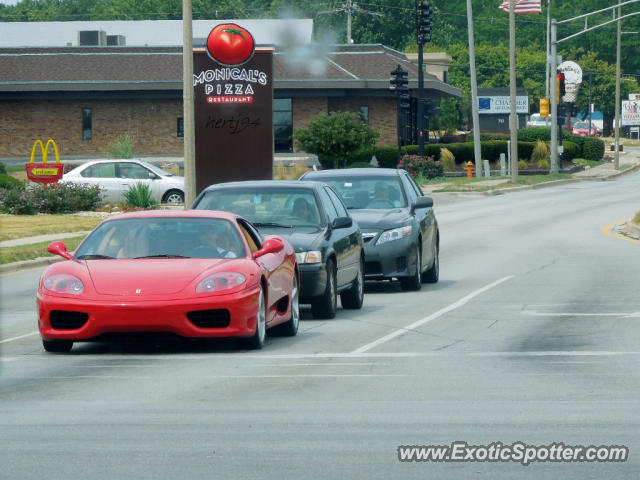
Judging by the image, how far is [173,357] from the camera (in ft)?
40.2

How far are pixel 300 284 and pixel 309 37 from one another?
183 feet

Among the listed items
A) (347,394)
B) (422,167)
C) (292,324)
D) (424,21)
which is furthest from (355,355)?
(422,167)

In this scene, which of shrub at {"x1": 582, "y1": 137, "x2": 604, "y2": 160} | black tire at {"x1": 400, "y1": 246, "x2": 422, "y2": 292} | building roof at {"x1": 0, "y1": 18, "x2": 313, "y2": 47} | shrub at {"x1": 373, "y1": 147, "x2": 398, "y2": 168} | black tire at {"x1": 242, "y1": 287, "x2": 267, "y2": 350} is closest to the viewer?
black tire at {"x1": 242, "y1": 287, "x2": 267, "y2": 350}

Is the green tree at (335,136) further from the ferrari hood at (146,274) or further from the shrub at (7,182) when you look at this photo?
the ferrari hood at (146,274)

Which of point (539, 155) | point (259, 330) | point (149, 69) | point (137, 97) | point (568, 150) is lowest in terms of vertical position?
point (259, 330)

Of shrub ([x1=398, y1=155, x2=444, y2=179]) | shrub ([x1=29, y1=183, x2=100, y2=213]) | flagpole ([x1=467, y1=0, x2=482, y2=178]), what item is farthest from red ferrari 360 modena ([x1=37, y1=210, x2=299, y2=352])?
flagpole ([x1=467, y1=0, x2=482, y2=178])

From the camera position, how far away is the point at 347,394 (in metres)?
9.75

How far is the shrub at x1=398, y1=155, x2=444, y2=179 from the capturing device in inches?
2208

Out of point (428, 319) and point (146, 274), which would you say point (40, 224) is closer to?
point (428, 319)

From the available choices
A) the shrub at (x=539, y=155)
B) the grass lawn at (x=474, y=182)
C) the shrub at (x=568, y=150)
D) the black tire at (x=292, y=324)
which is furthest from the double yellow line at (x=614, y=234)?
the shrub at (x=568, y=150)

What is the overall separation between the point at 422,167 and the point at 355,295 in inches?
1561

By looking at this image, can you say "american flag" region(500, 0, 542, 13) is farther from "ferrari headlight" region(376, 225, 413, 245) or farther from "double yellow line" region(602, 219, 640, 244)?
"ferrari headlight" region(376, 225, 413, 245)

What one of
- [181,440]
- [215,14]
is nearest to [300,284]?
[181,440]

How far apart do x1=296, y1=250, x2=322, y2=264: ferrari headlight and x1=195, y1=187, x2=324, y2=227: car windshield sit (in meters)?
1.00
